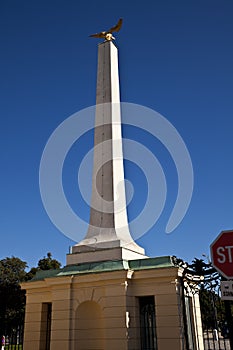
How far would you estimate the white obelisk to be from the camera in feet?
51.5

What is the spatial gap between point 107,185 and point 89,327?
249 inches

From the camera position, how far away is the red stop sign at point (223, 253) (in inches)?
216

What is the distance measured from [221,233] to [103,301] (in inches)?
372

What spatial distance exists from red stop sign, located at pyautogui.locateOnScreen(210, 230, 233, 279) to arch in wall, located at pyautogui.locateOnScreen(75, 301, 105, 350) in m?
10.2

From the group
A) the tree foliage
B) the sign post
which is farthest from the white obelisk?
the tree foliage

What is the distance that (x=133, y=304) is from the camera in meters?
14.0

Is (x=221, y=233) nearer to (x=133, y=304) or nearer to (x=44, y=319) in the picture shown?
(x=133, y=304)

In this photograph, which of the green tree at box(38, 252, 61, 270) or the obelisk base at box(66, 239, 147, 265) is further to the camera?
the green tree at box(38, 252, 61, 270)

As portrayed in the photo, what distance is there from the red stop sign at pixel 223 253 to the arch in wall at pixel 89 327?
10.2 meters

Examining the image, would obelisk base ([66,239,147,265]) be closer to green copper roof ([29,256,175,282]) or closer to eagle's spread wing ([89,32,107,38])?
green copper roof ([29,256,175,282])

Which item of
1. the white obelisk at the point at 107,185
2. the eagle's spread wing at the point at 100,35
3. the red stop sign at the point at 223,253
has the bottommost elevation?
the red stop sign at the point at 223,253

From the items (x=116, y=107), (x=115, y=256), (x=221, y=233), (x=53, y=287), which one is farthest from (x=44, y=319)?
(x=221, y=233)

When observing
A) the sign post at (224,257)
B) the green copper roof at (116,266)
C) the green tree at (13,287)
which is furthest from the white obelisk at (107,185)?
the green tree at (13,287)

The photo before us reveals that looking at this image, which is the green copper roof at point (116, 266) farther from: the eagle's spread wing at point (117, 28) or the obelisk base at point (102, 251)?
the eagle's spread wing at point (117, 28)
